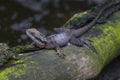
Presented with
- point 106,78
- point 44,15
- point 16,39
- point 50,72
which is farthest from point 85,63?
point 44,15

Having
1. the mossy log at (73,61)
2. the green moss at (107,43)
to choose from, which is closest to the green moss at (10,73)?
the mossy log at (73,61)

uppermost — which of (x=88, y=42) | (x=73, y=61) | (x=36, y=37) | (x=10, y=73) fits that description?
(x=36, y=37)

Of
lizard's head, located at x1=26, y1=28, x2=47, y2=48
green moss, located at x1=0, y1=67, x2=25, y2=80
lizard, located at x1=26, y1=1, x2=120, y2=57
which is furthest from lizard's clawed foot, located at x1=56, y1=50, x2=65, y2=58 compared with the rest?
green moss, located at x1=0, y1=67, x2=25, y2=80

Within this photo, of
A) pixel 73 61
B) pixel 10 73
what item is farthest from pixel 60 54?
pixel 10 73

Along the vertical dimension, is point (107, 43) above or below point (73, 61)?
above

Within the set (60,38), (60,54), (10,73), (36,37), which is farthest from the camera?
(60,38)

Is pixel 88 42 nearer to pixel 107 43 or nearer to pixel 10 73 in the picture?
pixel 107 43
